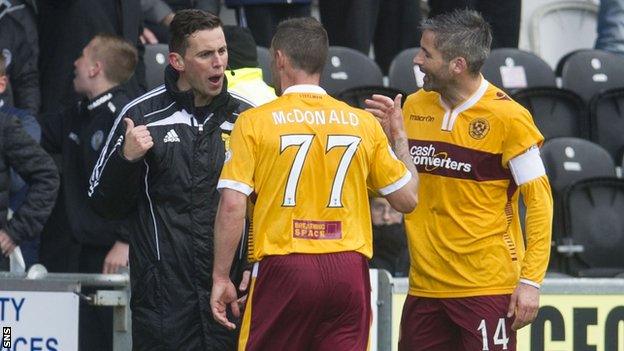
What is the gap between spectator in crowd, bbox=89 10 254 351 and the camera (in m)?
6.43

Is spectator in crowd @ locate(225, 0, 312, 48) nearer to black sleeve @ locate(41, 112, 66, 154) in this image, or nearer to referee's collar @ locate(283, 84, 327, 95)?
black sleeve @ locate(41, 112, 66, 154)

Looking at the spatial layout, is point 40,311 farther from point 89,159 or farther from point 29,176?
point 89,159

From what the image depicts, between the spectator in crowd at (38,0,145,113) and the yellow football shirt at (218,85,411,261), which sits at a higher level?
the spectator in crowd at (38,0,145,113)

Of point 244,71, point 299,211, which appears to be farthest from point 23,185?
point 299,211

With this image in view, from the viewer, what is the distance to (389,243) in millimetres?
8859

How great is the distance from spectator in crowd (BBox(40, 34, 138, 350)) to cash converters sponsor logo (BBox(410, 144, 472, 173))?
1.90 meters

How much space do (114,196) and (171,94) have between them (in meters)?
0.52

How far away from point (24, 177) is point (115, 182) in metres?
1.78

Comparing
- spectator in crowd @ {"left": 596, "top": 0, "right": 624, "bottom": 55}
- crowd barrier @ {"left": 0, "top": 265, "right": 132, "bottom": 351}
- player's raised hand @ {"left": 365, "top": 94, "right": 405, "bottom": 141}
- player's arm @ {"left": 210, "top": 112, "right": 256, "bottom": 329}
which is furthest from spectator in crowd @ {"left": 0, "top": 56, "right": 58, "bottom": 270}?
spectator in crowd @ {"left": 596, "top": 0, "right": 624, "bottom": 55}

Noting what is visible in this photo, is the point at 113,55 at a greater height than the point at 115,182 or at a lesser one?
A: greater

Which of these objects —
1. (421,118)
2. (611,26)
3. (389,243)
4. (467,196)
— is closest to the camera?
(467,196)

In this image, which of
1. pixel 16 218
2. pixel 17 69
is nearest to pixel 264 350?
pixel 16 218

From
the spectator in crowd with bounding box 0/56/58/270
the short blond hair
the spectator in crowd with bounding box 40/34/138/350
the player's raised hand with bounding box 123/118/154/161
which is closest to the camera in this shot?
the player's raised hand with bounding box 123/118/154/161

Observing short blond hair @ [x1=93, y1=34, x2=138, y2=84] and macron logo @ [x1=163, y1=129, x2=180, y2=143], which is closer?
macron logo @ [x1=163, y1=129, x2=180, y2=143]
